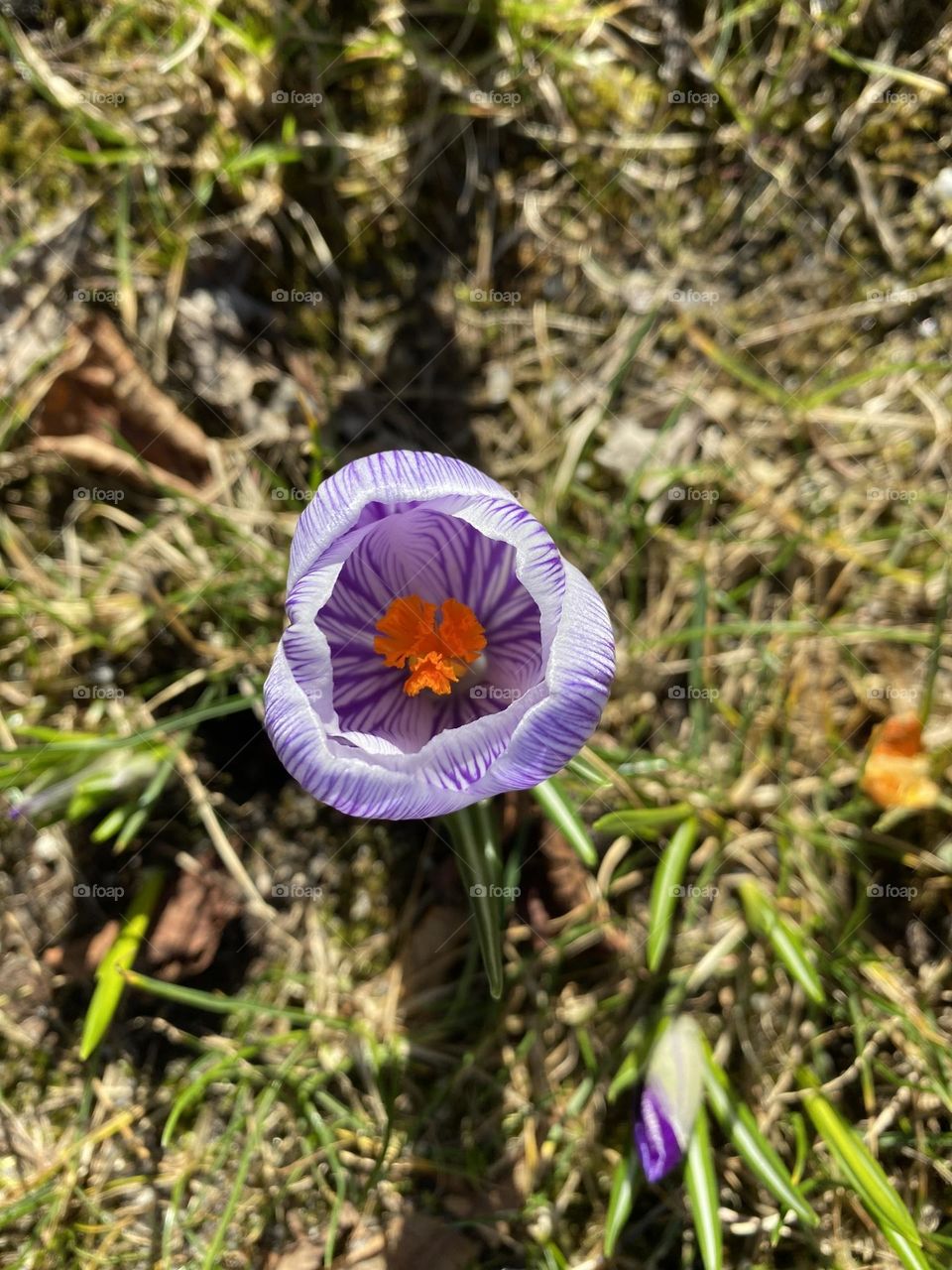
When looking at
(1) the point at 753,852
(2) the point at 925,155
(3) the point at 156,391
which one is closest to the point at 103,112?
(3) the point at 156,391

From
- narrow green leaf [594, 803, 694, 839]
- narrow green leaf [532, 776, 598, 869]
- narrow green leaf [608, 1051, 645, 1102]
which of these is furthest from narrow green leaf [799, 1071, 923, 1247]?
narrow green leaf [532, 776, 598, 869]

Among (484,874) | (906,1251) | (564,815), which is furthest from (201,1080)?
(906,1251)

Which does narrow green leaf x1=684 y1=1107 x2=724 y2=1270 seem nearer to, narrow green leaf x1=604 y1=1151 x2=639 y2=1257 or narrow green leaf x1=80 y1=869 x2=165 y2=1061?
narrow green leaf x1=604 y1=1151 x2=639 y2=1257

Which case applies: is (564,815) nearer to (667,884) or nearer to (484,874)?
(484,874)

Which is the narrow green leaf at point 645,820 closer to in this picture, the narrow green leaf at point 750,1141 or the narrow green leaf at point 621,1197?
the narrow green leaf at point 750,1141

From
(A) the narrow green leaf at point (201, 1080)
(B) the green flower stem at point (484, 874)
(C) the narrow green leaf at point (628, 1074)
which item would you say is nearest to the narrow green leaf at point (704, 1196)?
(C) the narrow green leaf at point (628, 1074)
